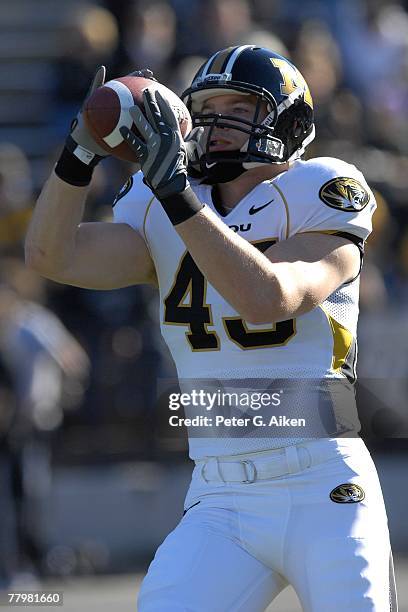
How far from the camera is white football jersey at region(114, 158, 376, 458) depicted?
295cm

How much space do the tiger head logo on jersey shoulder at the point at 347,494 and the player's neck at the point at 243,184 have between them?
0.81 metres

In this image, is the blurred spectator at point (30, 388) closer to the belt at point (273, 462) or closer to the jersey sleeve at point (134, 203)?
the jersey sleeve at point (134, 203)

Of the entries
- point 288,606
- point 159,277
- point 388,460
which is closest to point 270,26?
point 388,460

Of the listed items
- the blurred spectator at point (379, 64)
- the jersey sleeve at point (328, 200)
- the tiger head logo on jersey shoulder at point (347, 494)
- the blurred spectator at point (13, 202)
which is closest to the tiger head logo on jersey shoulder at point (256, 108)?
the jersey sleeve at point (328, 200)

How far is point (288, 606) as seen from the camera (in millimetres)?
5930

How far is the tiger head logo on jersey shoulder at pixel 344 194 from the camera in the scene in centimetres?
296

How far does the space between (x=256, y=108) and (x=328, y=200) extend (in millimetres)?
378

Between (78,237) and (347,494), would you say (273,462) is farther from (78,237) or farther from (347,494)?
A: (78,237)

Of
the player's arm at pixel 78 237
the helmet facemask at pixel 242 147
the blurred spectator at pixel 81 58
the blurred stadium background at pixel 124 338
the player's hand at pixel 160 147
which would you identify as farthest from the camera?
the blurred spectator at pixel 81 58

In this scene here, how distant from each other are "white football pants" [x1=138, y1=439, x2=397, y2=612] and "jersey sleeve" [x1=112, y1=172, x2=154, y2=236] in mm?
681

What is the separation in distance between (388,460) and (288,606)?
1.32 m

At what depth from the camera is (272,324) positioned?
2938 millimetres

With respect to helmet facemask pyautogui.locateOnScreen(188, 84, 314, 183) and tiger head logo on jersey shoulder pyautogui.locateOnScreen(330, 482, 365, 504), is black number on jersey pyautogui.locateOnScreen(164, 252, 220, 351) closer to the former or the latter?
helmet facemask pyautogui.locateOnScreen(188, 84, 314, 183)

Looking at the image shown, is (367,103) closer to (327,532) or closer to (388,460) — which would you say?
(388,460)
